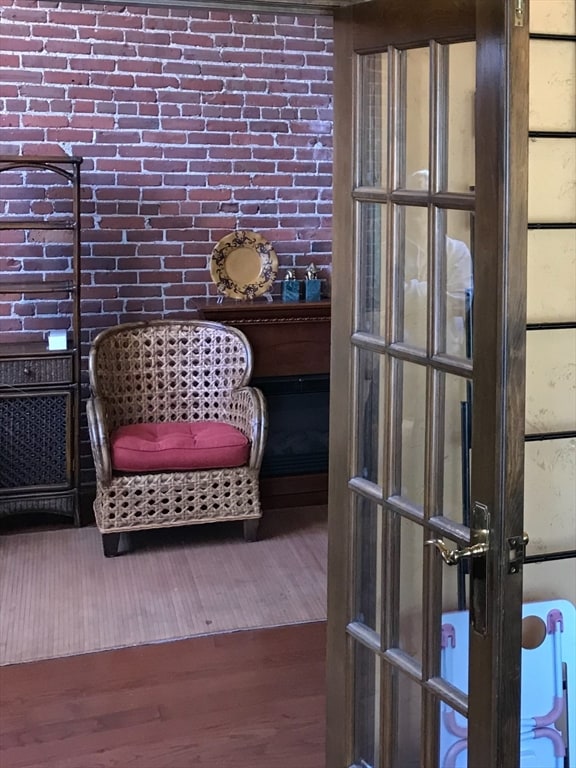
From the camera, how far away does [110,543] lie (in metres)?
4.32

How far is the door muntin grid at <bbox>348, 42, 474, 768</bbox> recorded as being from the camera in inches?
74.7

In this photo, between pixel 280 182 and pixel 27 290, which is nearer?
pixel 27 290

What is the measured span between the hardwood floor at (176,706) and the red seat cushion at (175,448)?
0.98 meters

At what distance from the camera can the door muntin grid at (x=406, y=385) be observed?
1.90 m

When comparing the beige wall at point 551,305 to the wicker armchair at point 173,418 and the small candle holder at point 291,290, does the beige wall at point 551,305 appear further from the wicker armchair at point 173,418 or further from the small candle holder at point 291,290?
the small candle holder at point 291,290

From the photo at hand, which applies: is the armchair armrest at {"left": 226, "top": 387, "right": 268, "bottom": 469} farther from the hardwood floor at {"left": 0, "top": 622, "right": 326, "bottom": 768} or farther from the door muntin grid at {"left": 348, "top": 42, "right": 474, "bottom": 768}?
the door muntin grid at {"left": 348, "top": 42, "right": 474, "bottom": 768}

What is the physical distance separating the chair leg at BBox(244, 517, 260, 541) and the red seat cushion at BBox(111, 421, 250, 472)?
0.29 metres

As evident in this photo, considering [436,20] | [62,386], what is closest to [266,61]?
[62,386]

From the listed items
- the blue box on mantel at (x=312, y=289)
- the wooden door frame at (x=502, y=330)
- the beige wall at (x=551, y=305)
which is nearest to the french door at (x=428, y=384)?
the wooden door frame at (x=502, y=330)

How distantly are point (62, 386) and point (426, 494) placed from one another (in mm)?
2892

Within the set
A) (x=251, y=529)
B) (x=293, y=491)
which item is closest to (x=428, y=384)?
(x=251, y=529)

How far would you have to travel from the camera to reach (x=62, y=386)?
178 inches

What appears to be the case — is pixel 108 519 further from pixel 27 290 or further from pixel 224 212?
pixel 224 212

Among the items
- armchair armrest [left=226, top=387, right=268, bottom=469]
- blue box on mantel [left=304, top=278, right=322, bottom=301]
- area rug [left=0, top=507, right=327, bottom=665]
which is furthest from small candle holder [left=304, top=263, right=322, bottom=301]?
area rug [left=0, top=507, right=327, bottom=665]
